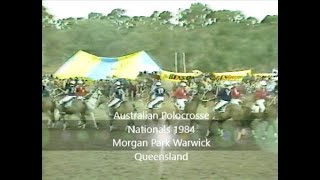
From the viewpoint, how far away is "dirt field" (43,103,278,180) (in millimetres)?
11211

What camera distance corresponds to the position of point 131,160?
11.2m

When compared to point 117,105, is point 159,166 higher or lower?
lower

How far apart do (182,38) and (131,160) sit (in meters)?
0.66

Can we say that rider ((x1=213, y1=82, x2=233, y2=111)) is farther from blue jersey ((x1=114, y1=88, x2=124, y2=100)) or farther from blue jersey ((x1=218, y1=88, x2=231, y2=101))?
blue jersey ((x1=114, y1=88, x2=124, y2=100))

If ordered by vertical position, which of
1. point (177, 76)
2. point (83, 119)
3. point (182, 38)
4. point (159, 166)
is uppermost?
point (182, 38)

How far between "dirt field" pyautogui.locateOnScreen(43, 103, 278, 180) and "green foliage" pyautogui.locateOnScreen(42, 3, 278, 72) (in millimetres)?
326

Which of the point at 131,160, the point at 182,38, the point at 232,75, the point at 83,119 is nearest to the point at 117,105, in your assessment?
the point at 83,119

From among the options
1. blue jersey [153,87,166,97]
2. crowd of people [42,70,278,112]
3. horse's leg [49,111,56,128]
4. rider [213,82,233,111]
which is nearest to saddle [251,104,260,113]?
crowd of people [42,70,278,112]

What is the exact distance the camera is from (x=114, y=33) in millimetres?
11227

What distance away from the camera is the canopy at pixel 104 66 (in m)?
11.2

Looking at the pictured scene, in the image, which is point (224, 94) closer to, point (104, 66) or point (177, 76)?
point (177, 76)
